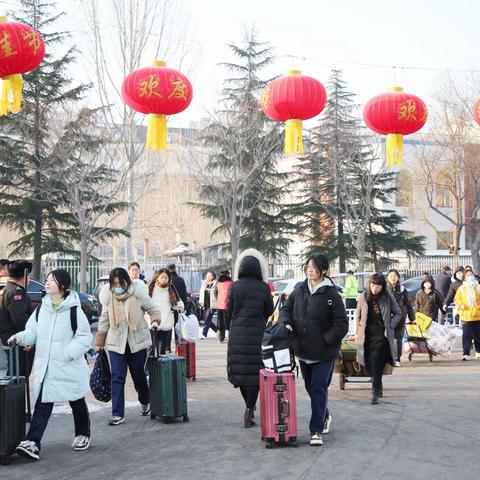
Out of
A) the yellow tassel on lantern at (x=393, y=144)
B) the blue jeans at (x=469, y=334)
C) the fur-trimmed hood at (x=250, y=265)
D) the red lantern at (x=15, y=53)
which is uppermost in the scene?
the red lantern at (x=15, y=53)

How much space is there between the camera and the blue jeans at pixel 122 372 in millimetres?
9195

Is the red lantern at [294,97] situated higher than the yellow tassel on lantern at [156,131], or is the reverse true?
the red lantern at [294,97]

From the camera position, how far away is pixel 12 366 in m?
7.53

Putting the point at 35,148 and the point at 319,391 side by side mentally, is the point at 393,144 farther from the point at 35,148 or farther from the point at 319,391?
the point at 35,148

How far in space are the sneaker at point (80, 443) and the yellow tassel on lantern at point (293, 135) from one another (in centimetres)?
781

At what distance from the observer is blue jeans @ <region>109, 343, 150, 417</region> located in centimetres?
920

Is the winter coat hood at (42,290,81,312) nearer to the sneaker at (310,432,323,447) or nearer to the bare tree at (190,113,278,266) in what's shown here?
the sneaker at (310,432,323,447)

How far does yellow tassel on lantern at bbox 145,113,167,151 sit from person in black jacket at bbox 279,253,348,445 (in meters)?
6.46

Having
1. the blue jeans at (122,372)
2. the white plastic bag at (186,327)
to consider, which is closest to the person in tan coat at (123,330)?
the blue jeans at (122,372)

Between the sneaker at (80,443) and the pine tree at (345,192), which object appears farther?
the pine tree at (345,192)

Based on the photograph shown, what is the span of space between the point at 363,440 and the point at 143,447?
2143 mm

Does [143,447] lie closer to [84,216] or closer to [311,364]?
[311,364]

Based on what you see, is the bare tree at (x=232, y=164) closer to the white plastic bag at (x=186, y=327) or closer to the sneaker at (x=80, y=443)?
the white plastic bag at (x=186, y=327)

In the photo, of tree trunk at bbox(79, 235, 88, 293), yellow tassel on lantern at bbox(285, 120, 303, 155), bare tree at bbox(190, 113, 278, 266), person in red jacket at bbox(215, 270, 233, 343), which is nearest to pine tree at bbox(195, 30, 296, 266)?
bare tree at bbox(190, 113, 278, 266)
